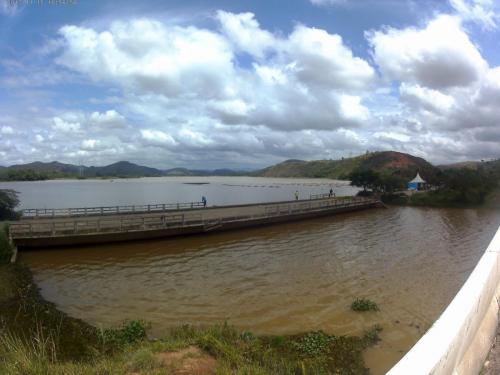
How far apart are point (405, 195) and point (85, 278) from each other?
2468 inches

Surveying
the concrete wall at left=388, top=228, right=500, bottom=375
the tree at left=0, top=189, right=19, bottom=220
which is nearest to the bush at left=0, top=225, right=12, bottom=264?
the tree at left=0, top=189, right=19, bottom=220

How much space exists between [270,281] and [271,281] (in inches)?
1.9

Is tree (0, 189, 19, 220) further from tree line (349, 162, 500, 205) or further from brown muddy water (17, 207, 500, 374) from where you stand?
tree line (349, 162, 500, 205)

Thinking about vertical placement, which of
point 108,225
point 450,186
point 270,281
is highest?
point 450,186

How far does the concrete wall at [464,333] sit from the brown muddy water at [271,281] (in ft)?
16.5

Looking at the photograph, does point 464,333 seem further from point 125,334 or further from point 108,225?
point 108,225

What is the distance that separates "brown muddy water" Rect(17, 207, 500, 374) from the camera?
11406mm

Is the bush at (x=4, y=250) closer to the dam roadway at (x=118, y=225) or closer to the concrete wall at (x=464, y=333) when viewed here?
the dam roadway at (x=118, y=225)

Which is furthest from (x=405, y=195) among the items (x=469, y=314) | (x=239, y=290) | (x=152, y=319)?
(x=469, y=314)

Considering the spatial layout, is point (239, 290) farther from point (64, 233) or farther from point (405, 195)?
point (405, 195)

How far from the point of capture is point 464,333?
2891mm

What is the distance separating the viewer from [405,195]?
6525cm

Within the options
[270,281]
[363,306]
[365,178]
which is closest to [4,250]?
[270,281]

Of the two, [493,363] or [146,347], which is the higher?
[493,363]
